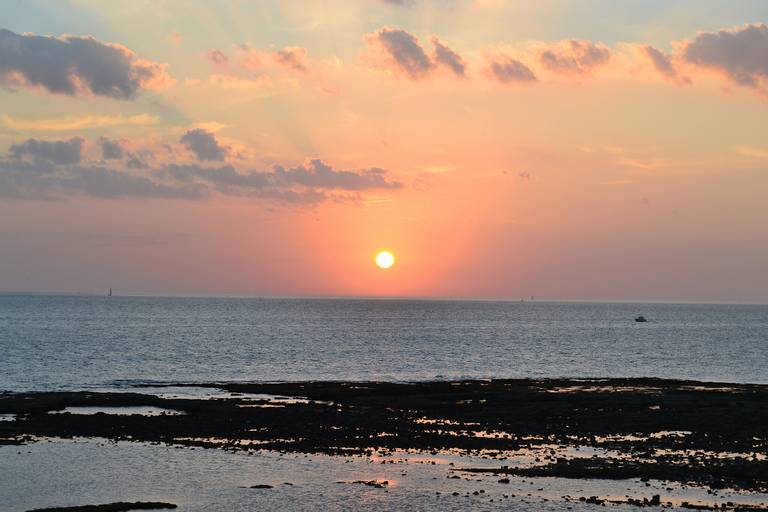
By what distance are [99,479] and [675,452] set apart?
2663 cm

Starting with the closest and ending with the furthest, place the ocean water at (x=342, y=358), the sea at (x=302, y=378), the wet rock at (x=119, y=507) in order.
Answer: the wet rock at (x=119, y=507), the sea at (x=302, y=378), the ocean water at (x=342, y=358)

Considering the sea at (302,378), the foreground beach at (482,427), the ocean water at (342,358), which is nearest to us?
the sea at (302,378)

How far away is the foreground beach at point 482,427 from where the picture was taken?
36.6 m

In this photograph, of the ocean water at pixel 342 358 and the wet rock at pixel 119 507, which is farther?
the ocean water at pixel 342 358

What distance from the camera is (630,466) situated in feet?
124

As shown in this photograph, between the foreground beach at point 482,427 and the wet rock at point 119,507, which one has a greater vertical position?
the foreground beach at point 482,427

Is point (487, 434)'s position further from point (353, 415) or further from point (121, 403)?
point (121, 403)

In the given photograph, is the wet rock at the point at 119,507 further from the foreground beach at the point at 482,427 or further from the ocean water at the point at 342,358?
the ocean water at the point at 342,358

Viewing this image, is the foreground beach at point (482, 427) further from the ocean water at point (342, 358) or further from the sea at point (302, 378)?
the ocean water at point (342, 358)

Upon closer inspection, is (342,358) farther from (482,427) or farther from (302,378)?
(482,427)

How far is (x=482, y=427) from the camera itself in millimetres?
50750

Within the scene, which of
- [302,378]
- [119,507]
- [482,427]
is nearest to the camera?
[119,507]

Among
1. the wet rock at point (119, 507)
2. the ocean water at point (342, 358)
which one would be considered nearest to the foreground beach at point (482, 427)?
the wet rock at point (119, 507)

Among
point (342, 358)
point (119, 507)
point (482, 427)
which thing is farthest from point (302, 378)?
point (119, 507)
